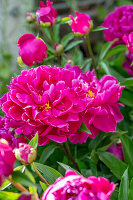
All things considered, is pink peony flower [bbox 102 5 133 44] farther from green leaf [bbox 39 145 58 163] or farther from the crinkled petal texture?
the crinkled petal texture

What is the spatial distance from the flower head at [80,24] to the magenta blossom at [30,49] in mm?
81

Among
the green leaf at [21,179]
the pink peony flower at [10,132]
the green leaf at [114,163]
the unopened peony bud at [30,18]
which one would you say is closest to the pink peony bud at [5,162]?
the green leaf at [21,179]

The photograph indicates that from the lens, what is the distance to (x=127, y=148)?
1.62 feet

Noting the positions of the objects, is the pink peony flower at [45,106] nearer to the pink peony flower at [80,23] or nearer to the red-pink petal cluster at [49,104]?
the red-pink petal cluster at [49,104]

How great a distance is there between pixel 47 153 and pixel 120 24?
34cm

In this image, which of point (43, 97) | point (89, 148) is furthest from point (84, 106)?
point (89, 148)

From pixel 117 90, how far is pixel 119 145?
0.50 ft

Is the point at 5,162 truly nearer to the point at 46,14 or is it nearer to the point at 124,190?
the point at 124,190

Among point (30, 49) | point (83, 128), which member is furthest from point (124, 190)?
point (30, 49)

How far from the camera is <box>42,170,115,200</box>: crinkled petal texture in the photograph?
0.24 meters

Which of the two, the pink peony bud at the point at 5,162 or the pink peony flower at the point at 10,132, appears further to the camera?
the pink peony flower at the point at 10,132

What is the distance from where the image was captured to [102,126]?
0.42m

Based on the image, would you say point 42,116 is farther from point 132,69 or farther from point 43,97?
point 132,69

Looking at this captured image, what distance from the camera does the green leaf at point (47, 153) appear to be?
454mm
